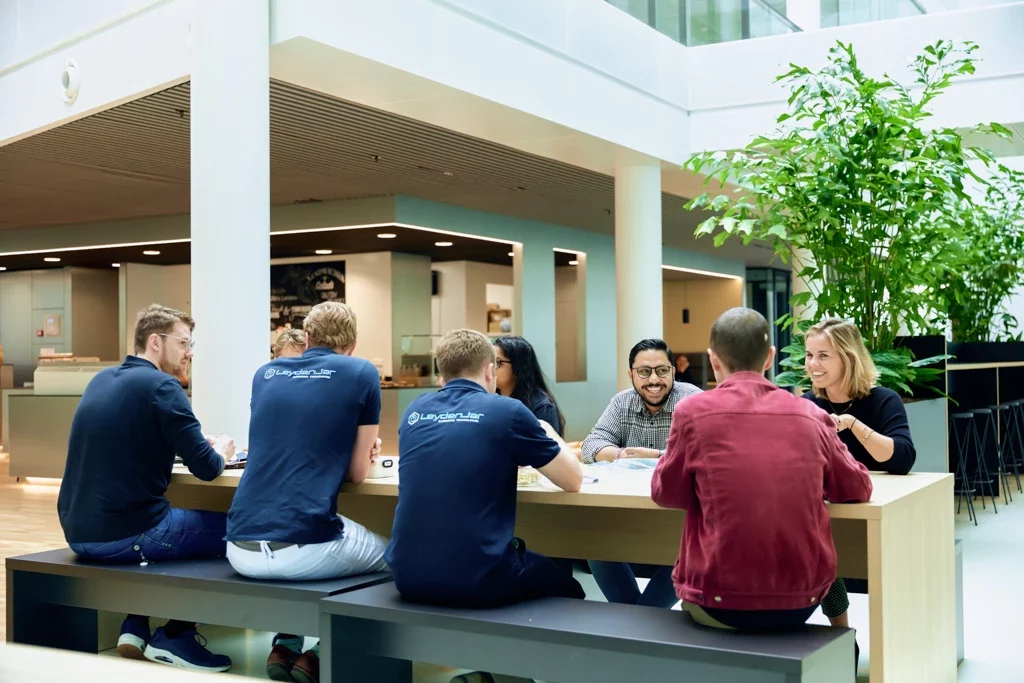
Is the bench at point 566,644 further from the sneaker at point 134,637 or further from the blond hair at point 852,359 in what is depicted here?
the blond hair at point 852,359

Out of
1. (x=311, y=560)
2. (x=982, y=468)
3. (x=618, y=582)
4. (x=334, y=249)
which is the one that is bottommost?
(x=982, y=468)

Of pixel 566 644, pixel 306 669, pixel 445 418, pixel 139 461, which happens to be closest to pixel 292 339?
pixel 139 461

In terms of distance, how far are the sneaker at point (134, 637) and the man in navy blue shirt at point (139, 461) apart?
0.31 ft

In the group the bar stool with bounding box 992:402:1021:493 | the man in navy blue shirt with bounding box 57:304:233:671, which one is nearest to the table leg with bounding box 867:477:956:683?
the man in navy blue shirt with bounding box 57:304:233:671

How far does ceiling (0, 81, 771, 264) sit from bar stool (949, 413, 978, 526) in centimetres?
451

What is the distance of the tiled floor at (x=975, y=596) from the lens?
13.3 ft

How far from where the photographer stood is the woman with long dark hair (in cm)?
468

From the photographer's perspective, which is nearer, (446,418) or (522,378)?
(446,418)

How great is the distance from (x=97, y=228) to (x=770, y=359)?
13.5 meters

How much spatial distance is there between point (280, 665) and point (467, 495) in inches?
53.4

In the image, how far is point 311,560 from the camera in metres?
3.50

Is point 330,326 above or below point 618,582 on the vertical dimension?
above

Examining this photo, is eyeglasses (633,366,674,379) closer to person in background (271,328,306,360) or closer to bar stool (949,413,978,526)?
person in background (271,328,306,360)

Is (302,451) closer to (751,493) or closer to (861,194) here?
(751,493)
